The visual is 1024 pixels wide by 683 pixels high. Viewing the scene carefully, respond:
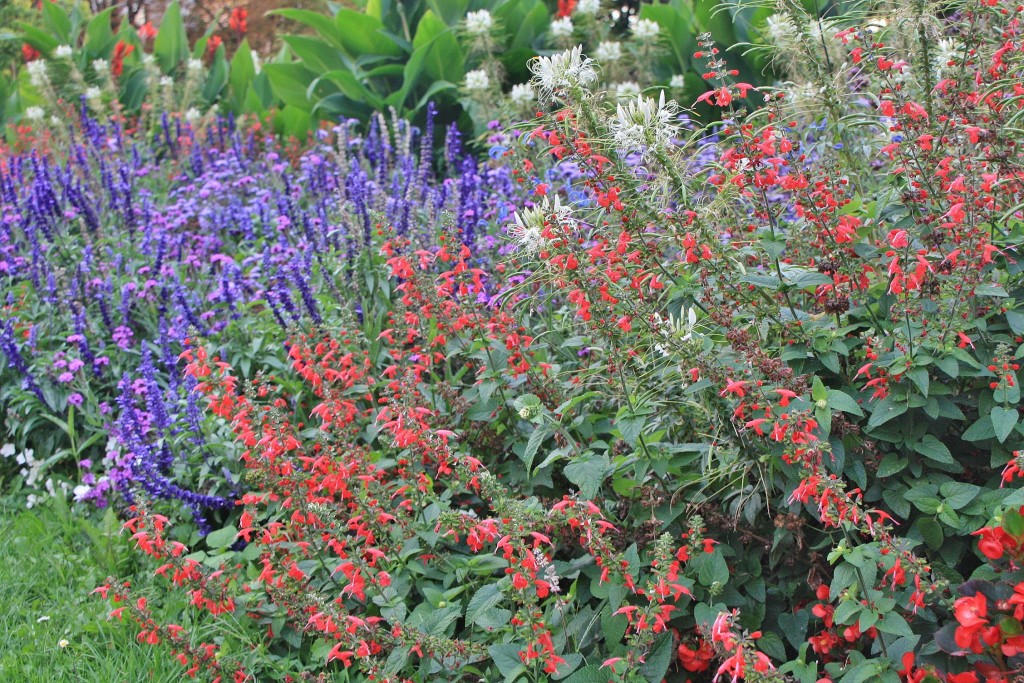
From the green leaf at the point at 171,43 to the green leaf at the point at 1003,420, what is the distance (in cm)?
756

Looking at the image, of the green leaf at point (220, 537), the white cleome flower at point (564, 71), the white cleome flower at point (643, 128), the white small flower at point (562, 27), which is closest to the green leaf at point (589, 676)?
the white cleome flower at point (643, 128)

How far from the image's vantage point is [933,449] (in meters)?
2.08

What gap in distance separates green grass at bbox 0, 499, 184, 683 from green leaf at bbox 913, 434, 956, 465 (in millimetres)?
2006

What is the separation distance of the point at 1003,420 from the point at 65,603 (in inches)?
106

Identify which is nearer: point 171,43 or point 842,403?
point 842,403

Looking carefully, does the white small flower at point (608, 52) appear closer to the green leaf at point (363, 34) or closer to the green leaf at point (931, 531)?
the green leaf at point (363, 34)

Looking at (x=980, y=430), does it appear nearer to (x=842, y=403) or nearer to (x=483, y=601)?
(x=842, y=403)

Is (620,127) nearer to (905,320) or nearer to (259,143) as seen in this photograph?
(905,320)

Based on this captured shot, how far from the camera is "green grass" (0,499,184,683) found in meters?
2.67

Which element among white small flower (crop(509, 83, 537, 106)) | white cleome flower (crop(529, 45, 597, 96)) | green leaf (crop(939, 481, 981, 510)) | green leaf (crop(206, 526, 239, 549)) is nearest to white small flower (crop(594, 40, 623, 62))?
white small flower (crop(509, 83, 537, 106))

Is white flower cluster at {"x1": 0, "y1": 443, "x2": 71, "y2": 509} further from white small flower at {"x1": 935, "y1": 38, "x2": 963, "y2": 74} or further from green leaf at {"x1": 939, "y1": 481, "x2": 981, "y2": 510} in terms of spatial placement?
white small flower at {"x1": 935, "y1": 38, "x2": 963, "y2": 74}

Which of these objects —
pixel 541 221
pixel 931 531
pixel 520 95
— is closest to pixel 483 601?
pixel 541 221

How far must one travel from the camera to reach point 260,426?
279 cm

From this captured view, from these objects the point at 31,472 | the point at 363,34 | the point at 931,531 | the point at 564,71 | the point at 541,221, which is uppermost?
the point at 564,71
